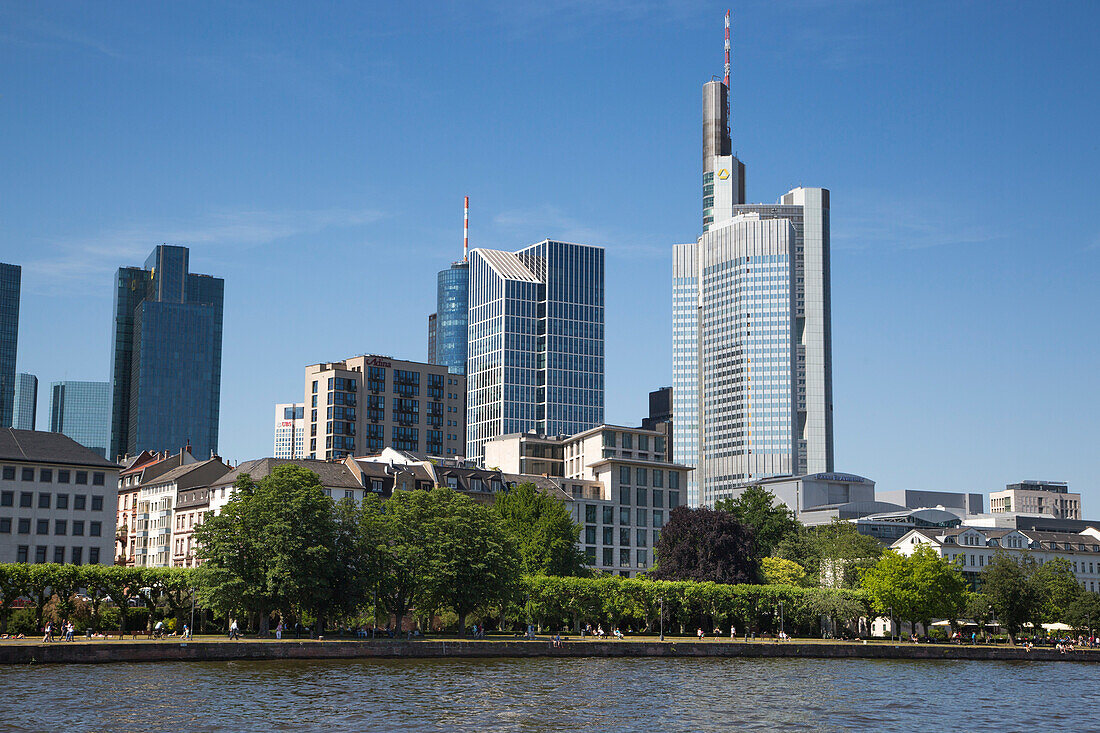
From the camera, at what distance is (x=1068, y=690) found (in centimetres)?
9344

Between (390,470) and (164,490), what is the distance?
34179mm

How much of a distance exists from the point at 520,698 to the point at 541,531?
72.9 metres

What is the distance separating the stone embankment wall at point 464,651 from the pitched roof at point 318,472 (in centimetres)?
5619

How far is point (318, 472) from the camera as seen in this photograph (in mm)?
169250

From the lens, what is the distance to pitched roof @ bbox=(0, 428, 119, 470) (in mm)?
137125

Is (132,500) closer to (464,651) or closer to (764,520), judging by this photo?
(764,520)

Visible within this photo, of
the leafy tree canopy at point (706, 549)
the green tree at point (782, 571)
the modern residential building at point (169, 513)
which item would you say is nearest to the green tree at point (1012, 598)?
the green tree at point (782, 571)

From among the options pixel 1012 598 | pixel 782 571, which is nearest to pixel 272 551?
pixel 782 571

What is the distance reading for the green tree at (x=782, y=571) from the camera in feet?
527

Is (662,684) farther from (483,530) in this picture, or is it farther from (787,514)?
(787,514)

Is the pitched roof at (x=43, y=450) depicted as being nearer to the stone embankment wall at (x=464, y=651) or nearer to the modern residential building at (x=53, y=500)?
the modern residential building at (x=53, y=500)

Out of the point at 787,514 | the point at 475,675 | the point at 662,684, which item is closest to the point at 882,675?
the point at 662,684

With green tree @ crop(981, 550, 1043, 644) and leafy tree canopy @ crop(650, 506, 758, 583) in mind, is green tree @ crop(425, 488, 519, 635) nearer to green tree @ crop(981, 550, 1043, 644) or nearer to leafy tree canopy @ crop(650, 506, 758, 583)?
leafy tree canopy @ crop(650, 506, 758, 583)

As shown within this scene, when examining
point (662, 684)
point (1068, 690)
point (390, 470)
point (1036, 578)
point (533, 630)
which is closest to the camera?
point (662, 684)
